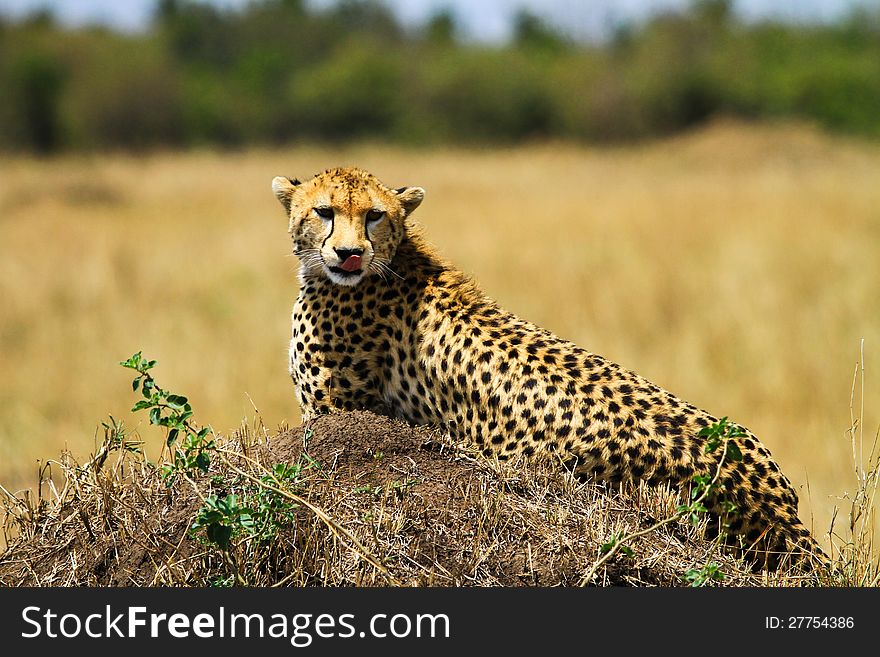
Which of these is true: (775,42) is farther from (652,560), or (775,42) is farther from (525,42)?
(652,560)

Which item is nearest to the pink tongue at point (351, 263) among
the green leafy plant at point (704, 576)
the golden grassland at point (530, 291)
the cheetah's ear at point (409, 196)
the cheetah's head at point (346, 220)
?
the cheetah's head at point (346, 220)

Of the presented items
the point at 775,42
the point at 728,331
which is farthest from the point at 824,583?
the point at 775,42

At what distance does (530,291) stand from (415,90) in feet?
110

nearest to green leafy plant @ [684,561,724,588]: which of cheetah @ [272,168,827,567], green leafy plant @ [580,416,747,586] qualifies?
green leafy plant @ [580,416,747,586]

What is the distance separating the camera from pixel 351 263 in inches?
145

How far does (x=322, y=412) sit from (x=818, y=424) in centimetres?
698

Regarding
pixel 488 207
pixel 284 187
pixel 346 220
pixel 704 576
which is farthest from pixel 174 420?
pixel 488 207

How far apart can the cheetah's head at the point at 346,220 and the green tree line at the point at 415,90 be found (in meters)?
33.8

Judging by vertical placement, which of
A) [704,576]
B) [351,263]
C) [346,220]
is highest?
[346,220]

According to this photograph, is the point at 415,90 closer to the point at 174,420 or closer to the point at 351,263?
the point at 351,263

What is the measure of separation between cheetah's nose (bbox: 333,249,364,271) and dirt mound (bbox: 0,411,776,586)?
468 millimetres

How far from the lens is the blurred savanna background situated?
1084cm

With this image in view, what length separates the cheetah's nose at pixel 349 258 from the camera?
3.66m

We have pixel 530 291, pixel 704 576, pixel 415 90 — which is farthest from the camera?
pixel 415 90
